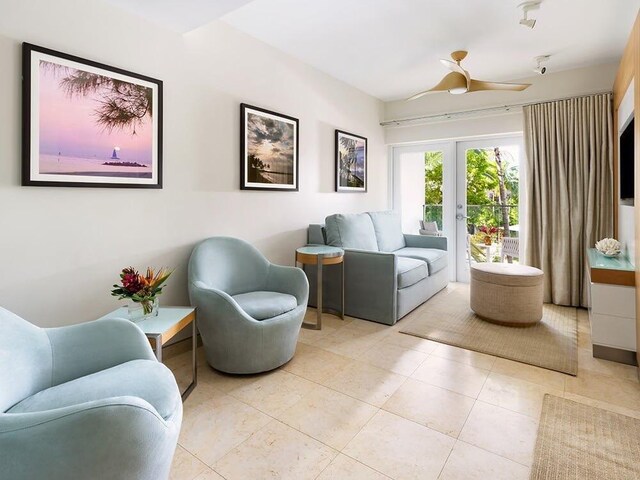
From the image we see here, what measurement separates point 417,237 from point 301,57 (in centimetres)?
261

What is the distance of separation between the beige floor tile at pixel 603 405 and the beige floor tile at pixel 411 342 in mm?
913

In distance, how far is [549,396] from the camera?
211 centimetres

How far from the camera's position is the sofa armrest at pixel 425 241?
15.2 ft

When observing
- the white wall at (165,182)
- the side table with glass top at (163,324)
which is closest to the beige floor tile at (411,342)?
the white wall at (165,182)

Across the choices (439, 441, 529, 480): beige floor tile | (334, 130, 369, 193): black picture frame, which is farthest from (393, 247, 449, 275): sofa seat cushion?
(439, 441, 529, 480): beige floor tile

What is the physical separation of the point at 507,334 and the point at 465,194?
7.61 feet

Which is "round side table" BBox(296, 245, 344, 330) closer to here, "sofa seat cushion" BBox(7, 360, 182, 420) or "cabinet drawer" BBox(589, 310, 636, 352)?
"sofa seat cushion" BBox(7, 360, 182, 420)

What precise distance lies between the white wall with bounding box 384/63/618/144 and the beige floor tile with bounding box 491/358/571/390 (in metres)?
2.98

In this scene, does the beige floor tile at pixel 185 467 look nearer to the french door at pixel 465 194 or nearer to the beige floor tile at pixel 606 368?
the beige floor tile at pixel 606 368

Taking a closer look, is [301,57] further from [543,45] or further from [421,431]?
[421,431]

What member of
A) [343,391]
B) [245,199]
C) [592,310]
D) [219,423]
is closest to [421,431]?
[343,391]

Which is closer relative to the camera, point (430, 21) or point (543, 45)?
point (430, 21)

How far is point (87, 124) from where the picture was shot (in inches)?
83.9

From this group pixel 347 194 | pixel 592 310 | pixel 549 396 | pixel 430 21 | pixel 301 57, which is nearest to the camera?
pixel 549 396
